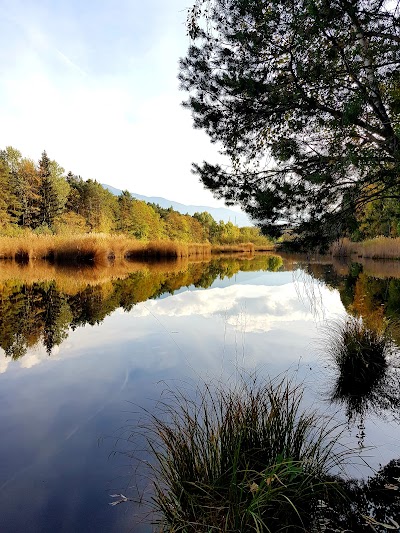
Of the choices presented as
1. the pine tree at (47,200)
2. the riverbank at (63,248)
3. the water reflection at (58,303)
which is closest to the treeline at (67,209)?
the pine tree at (47,200)

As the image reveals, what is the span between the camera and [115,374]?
519 centimetres

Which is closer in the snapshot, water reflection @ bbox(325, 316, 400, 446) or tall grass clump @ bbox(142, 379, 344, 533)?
tall grass clump @ bbox(142, 379, 344, 533)

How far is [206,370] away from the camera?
5.15 m

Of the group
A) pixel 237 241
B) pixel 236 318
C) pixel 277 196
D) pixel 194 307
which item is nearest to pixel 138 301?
pixel 194 307

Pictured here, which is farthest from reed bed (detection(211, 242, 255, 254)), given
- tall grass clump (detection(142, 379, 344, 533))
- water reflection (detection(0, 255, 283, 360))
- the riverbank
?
tall grass clump (detection(142, 379, 344, 533))

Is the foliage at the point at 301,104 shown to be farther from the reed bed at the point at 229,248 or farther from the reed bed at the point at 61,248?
the reed bed at the point at 229,248

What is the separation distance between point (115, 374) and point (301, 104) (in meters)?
4.61

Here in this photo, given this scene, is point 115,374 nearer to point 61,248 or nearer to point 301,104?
point 301,104

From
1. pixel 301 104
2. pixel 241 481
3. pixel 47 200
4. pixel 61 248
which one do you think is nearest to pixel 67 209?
pixel 47 200

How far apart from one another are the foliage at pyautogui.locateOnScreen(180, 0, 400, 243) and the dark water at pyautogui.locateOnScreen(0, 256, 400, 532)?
7.73 feet

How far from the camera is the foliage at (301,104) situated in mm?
4051

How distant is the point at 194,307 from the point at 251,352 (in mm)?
4592

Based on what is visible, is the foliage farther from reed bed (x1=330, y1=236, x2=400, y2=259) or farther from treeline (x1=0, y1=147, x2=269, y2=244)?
treeline (x1=0, y1=147, x2=269, y2=244)

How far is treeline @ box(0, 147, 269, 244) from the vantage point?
45875mm
